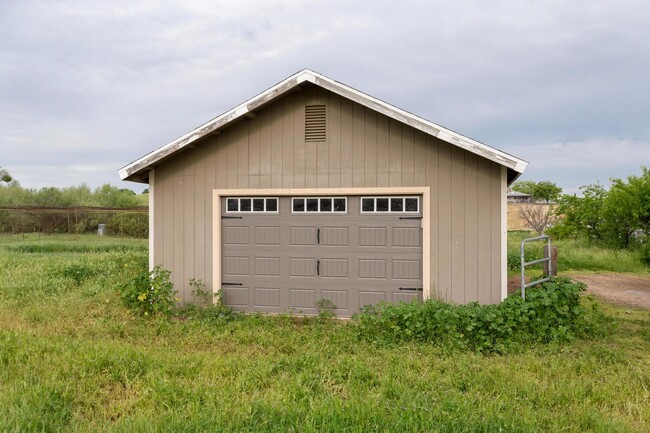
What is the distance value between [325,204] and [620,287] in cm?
867

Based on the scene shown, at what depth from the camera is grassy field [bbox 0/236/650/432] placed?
364 centimetres

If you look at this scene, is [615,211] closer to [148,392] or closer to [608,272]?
[608,272]

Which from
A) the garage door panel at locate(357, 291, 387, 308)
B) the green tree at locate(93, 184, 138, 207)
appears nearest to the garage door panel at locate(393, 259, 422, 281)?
the garage door panel at locate(357, 291, 387, 308)

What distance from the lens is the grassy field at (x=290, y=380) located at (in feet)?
12.0

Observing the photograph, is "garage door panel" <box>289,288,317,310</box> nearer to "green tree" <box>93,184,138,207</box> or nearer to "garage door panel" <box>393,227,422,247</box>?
"garage door panel" <box>393,227,422,247</box>

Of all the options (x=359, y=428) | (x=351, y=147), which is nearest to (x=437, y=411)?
(x=359, y=428)

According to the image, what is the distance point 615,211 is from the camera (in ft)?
54.6

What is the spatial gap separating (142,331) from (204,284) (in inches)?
59.0

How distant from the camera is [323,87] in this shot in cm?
742

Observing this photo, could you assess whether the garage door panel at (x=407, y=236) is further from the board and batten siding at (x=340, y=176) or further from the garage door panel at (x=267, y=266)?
the garage door panel at (x=267, y=266)

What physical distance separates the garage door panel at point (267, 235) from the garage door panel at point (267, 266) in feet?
0.99

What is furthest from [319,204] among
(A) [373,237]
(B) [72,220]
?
(B) [72,220]

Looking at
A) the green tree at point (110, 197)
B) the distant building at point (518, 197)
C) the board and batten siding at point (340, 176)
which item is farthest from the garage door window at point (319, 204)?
the distant building at point (518, 197)

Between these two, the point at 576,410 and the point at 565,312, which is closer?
the point at 576,410
